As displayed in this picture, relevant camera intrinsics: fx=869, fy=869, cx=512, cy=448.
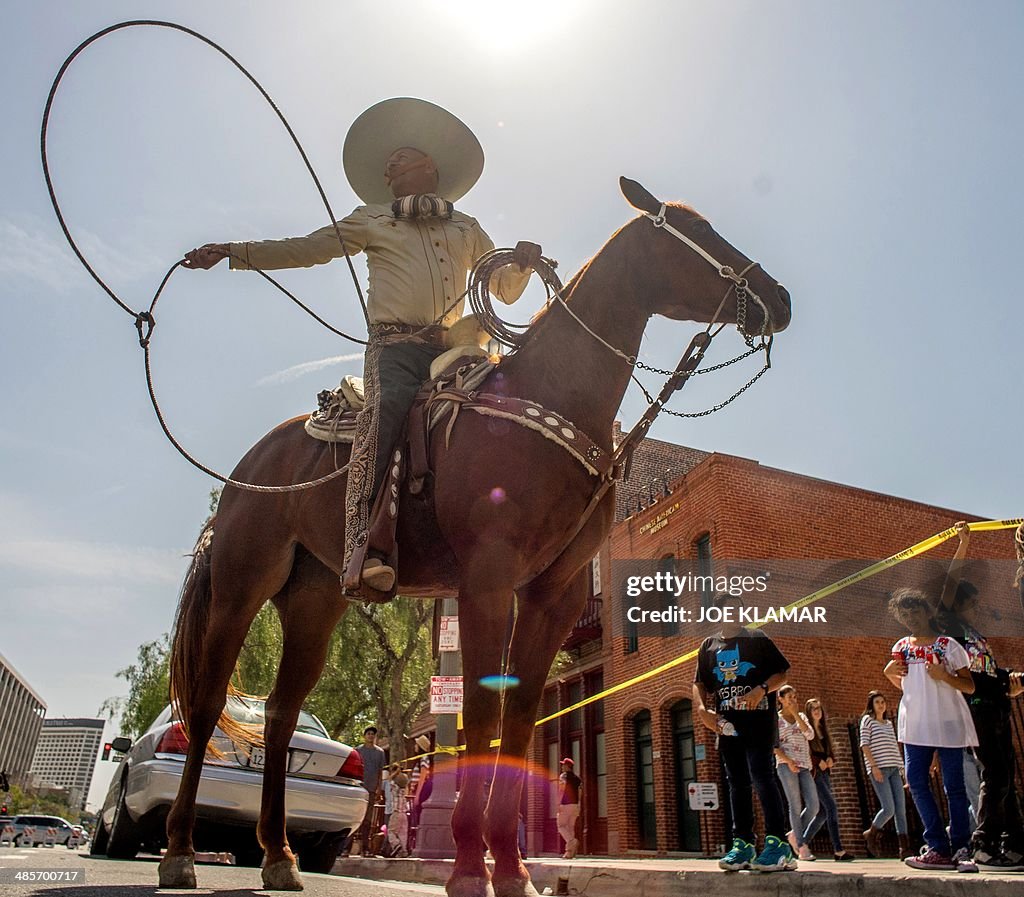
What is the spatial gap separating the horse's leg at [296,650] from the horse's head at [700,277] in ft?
8.25

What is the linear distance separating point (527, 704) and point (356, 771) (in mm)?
4908

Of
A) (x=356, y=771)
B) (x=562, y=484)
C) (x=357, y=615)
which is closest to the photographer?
(x=562, y=484)

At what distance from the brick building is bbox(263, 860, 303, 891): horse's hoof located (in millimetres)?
13366

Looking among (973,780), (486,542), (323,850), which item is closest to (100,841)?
(323,850)

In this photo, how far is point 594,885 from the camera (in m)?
5.16

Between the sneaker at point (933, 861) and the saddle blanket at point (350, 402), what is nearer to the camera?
the saddle blanket at point (350, 402)

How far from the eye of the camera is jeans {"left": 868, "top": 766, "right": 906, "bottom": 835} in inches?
386

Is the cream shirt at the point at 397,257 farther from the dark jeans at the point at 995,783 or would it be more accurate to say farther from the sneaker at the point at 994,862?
the sneaker at the point at 994,862

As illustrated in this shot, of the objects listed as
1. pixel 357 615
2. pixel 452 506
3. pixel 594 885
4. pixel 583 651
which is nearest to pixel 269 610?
pixel 357 615

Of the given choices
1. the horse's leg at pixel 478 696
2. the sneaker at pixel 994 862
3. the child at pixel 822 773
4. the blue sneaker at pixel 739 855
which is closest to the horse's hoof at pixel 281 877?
the horse's leg at pixel 478 696

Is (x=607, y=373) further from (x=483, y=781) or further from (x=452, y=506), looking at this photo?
(x=483, y=781)

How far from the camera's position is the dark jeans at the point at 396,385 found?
13.1ft

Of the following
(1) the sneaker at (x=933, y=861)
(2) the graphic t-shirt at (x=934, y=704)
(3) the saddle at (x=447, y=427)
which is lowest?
(1) the sneaker at (x=933, y=861)

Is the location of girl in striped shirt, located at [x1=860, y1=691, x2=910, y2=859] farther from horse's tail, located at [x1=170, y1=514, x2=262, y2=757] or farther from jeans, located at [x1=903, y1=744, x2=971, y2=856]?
horse's tail, located at [x1=170, y1=514, x2=262, y2=757]
